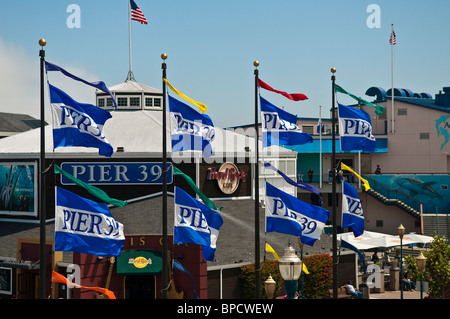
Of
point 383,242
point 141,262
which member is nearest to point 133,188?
point 141,262

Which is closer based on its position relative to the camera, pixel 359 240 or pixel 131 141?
pixel 131 141

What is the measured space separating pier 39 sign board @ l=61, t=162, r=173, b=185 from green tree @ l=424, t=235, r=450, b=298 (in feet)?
48.9

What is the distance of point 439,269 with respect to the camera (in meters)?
33.6

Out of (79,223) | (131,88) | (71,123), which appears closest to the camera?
(71,123)

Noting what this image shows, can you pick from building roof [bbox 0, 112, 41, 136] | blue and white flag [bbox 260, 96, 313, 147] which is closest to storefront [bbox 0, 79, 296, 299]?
blue and white flag [bbox 260, 96, 313, 147]

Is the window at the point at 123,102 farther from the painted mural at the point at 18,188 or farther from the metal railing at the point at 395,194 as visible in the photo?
the metal railing at the point at 395,194

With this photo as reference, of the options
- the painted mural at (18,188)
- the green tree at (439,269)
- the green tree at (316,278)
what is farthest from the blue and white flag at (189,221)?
the painted mural at (18,188)

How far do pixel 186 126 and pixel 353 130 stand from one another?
742 cm

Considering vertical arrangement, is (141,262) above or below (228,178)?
below

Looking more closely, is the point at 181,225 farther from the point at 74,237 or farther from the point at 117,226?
the point at 74,237

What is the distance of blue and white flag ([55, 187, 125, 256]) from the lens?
21.1 metres

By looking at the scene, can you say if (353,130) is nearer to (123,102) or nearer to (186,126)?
(186,126)
